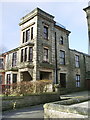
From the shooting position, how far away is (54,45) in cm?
1850

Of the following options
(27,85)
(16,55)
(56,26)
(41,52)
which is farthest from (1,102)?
(56,26)

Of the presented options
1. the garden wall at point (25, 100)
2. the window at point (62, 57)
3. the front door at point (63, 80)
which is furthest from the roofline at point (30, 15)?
the garden wall at point (25, 100)

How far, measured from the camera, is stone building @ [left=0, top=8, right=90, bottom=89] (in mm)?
16078

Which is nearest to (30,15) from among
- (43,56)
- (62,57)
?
(43,56)

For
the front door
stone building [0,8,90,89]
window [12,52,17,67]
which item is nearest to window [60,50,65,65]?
stone building [0,8,90,89]

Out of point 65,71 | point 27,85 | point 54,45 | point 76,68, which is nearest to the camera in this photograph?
point 27,85

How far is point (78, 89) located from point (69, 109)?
1716 cm

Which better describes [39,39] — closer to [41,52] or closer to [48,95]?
[41,52]

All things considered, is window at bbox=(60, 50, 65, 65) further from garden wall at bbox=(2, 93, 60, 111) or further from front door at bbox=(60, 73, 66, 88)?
garden wall at bbox=(2, 93, 60, 111)

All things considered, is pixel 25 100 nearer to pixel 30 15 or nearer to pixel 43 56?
pixel 43 56

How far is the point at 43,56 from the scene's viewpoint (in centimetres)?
1655

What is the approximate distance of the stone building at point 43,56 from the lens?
52.7 ft

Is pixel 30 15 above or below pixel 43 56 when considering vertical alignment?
above

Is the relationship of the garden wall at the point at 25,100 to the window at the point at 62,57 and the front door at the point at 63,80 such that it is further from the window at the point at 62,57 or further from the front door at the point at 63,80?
the window at the point at 62,57
